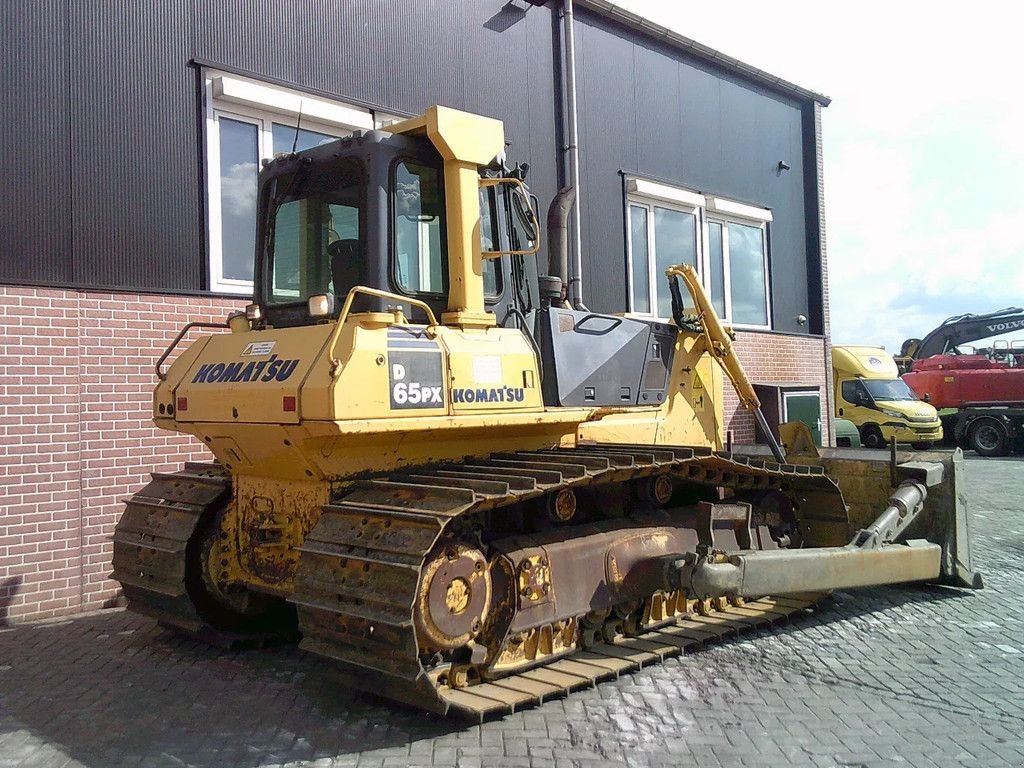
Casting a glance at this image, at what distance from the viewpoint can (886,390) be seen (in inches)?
887

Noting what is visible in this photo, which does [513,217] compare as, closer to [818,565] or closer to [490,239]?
[490,239]

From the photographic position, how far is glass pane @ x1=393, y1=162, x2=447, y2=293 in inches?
194

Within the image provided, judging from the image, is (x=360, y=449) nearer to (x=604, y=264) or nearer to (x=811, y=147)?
(x=604, y=264)

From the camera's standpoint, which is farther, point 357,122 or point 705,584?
point 357,122

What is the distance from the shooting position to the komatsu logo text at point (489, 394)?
4785 mm

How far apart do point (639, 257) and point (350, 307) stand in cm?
824

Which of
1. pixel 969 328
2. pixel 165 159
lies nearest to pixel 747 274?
pixel 165 159

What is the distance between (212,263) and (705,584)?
5.15 m

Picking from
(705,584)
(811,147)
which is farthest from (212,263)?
(811,147)

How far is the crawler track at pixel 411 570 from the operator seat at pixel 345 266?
1.11m

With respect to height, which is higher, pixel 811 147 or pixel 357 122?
pixel 811 147

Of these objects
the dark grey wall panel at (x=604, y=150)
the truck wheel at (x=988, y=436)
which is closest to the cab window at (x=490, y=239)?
the dark grey wall panel at (x=604, y=150)

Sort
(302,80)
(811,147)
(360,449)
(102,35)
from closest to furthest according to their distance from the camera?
(360,449)
(102,35)
(302,80)
(811,147)

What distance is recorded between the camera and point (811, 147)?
15414 millimetres
